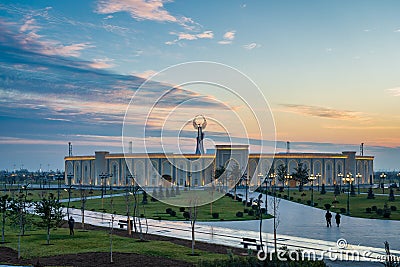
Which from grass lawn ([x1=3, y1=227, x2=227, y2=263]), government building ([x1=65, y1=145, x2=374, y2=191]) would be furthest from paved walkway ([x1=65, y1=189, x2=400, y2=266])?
government building ([x1=65, y1=145, x2=374, y2=191])

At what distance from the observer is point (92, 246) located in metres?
30.5

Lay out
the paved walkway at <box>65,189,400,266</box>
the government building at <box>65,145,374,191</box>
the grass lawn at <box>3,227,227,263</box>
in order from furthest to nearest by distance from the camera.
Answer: the government building at <box>65,145,374,191</box>
the paved walkway at <box>65,189,400,266</box>
the grass lawn at <box>3,227,227,263</box>

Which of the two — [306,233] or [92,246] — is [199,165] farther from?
[92,246]

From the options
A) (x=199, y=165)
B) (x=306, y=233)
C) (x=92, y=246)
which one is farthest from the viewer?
(x=199, y=165)

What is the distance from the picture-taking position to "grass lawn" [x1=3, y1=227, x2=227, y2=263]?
27078 millimetres

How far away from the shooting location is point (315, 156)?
135125 mm

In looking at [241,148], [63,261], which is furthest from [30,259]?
[241,148]

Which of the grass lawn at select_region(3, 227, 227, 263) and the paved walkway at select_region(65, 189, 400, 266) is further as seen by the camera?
the paved walkway at select_region(65, 189, 400, 266)

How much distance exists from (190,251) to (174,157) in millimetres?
107535

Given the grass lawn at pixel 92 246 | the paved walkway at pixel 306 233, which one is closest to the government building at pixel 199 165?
the paved walkway at pixel 306 233

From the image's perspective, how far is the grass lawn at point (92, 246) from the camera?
27.1m

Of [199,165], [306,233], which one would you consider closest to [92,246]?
[306,233]

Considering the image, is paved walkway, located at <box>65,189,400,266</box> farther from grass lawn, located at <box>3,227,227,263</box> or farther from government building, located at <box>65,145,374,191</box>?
government building, located at <box>65,145,374,191</box>

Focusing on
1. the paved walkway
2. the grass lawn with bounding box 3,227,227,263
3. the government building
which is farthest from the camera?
the government building
